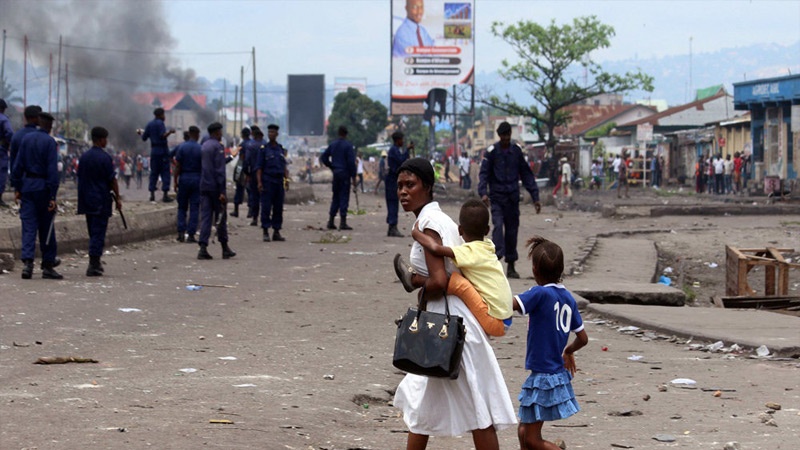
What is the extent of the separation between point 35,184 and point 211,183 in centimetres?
311

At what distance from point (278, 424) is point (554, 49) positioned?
55.3 m

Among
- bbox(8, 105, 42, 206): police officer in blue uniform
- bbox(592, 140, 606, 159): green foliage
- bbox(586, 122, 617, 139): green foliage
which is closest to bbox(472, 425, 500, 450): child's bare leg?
bbox(8, 105, 42, 206): police officer in blue uniform

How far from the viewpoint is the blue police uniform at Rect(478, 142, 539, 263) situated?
12070 millimetres

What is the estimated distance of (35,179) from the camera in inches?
442

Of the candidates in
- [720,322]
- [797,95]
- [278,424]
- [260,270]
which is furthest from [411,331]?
[797,95]

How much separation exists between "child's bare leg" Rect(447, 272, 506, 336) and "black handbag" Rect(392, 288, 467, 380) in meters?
0.13

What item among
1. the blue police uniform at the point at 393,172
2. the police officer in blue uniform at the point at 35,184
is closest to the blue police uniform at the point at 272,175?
the blue police uniform at the point at 393,172

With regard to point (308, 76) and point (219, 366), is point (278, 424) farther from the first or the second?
point (308, 76)

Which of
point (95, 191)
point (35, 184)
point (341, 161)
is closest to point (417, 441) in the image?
point (35, 184)

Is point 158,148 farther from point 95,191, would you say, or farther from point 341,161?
point 95,191

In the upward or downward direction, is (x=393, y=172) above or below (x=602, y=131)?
below

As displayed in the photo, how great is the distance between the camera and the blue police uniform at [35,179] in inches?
442

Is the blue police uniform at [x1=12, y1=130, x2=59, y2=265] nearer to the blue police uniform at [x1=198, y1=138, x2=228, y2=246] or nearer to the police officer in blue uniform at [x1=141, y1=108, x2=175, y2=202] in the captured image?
the blue police uniform at [x1=198, y1=138, x2=228, y2=246]

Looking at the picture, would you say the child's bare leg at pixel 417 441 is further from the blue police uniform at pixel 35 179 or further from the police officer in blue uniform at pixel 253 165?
the police officer in blue uniform at pixel 253 165
